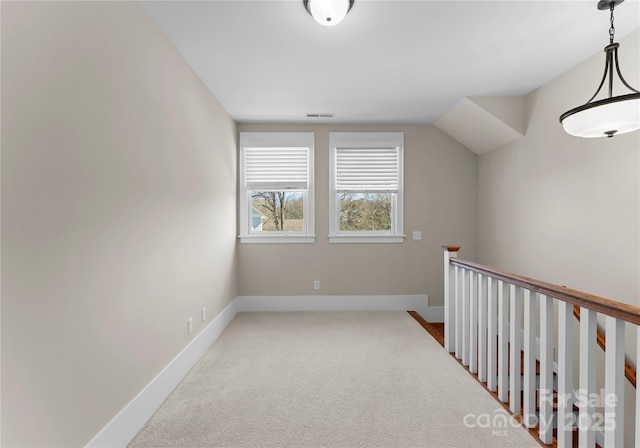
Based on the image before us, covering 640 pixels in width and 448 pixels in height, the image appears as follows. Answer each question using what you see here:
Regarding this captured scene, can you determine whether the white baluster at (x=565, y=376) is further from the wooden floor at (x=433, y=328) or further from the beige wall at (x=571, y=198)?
the wooden floor at (x=433, y=328)

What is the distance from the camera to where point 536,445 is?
5.85 feet

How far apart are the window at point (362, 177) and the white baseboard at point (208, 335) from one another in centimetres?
88

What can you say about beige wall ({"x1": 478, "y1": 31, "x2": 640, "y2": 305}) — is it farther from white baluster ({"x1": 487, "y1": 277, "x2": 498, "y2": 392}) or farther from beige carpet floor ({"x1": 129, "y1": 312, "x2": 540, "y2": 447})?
beige carpet floor ({"x1": 129, "y1": 312, "x2": 540, "y2": 447})

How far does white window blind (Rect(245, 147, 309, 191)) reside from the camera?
440 centimetres

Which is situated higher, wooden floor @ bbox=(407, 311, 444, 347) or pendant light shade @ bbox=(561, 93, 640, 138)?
pendant light shade @ bbox=(561, 93, 640, 138)

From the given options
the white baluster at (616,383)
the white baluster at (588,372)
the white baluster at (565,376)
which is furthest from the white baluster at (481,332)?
the white baluster at (616,383)

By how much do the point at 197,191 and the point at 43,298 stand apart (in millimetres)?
1756

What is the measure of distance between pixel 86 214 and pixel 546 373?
263 centimetres

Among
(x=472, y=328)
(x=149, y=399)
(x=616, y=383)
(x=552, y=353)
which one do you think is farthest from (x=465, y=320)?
(x=149, y=399)

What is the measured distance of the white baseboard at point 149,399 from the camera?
1634 millimetres

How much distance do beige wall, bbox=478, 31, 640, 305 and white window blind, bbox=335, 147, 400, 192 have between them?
1.30m

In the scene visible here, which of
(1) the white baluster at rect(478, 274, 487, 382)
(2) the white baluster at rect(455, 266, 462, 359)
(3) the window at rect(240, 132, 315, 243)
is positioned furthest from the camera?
(3) the window at rect(240, 132, 315, 243)

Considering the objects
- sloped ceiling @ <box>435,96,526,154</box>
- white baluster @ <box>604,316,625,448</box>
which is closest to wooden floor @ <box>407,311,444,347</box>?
white baluster @ <box>604,316,625,448</box>

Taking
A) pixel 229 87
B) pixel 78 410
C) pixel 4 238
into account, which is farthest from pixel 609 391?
pixel 229 87
